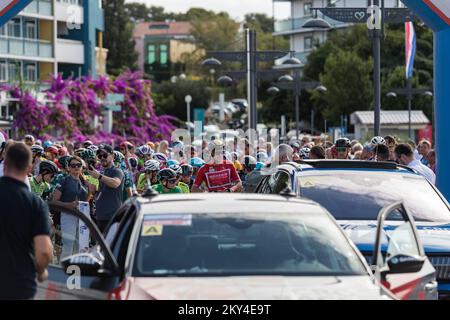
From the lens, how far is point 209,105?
10625 centimetres

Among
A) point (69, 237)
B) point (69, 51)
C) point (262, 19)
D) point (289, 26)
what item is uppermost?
point (262, 19)

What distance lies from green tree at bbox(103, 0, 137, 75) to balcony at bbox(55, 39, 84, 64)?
30452 millimetres

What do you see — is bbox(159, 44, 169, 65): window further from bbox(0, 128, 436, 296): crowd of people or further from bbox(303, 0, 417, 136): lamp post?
bbox(0, 128, 436, 296): crowd of people

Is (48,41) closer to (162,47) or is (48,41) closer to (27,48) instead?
(27,48)

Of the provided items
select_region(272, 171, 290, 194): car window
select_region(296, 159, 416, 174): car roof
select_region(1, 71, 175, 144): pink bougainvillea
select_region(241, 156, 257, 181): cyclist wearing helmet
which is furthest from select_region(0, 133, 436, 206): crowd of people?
select_region(1, 71, 175, 144): pink bougainvillea

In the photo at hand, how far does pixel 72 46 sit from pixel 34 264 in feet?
215

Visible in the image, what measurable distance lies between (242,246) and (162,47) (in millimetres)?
139107

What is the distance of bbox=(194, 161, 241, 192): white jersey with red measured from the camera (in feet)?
57.8

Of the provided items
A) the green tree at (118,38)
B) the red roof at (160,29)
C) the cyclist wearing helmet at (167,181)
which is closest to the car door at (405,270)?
the cyclist wearing helmet at (167,181)

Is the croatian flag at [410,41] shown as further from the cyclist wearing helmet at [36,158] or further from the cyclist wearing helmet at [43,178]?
the cyclist wearing helmet at [43,178]

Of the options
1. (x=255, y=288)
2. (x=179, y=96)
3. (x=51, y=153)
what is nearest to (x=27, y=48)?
(x=179, y=96)

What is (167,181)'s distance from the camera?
14.3 meters
